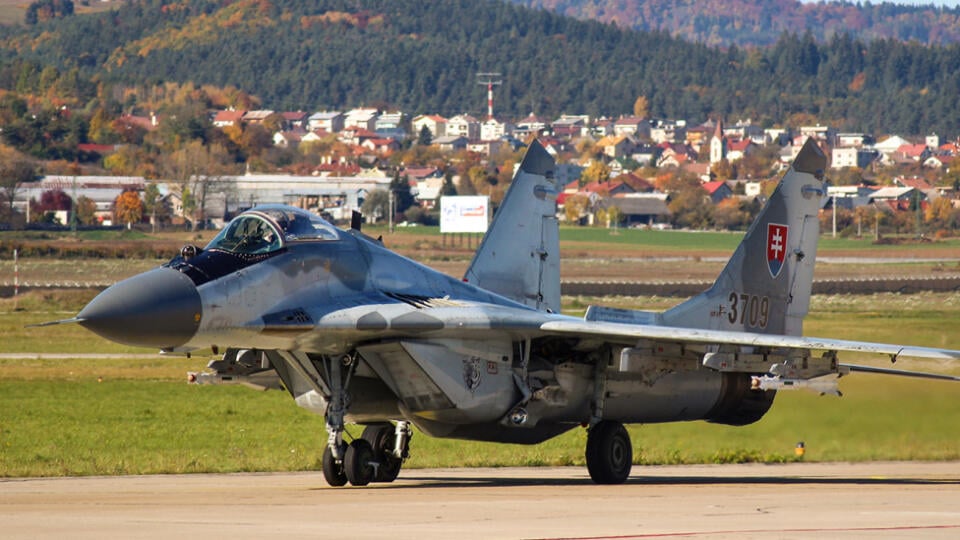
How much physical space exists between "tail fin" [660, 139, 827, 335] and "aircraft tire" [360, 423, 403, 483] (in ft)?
15.7

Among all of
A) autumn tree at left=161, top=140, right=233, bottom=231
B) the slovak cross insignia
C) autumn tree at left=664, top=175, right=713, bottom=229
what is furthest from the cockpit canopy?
autumn tree at left=664, top=175, right=713, bottom=229

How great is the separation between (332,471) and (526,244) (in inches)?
246

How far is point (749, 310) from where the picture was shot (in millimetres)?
21625

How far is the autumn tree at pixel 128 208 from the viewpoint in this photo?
10319cm

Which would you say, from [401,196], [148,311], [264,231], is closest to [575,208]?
[401,196]

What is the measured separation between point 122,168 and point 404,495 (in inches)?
5154

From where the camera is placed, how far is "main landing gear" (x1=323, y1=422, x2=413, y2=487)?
57.3ft

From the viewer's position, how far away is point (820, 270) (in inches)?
3359

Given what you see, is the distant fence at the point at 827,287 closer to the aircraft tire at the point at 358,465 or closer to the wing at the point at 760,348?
the wing at the point at 760,348

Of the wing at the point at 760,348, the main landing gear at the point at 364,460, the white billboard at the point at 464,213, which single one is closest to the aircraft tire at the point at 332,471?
the main landing gear at the point at 364,460

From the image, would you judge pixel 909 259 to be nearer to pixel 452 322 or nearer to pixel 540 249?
pixel 540 249

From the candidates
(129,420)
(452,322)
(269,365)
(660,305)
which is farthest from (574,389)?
(660,305)

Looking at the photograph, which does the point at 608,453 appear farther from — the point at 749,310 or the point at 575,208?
the point at 575,208

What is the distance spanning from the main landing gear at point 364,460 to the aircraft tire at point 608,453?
90.9 inches
